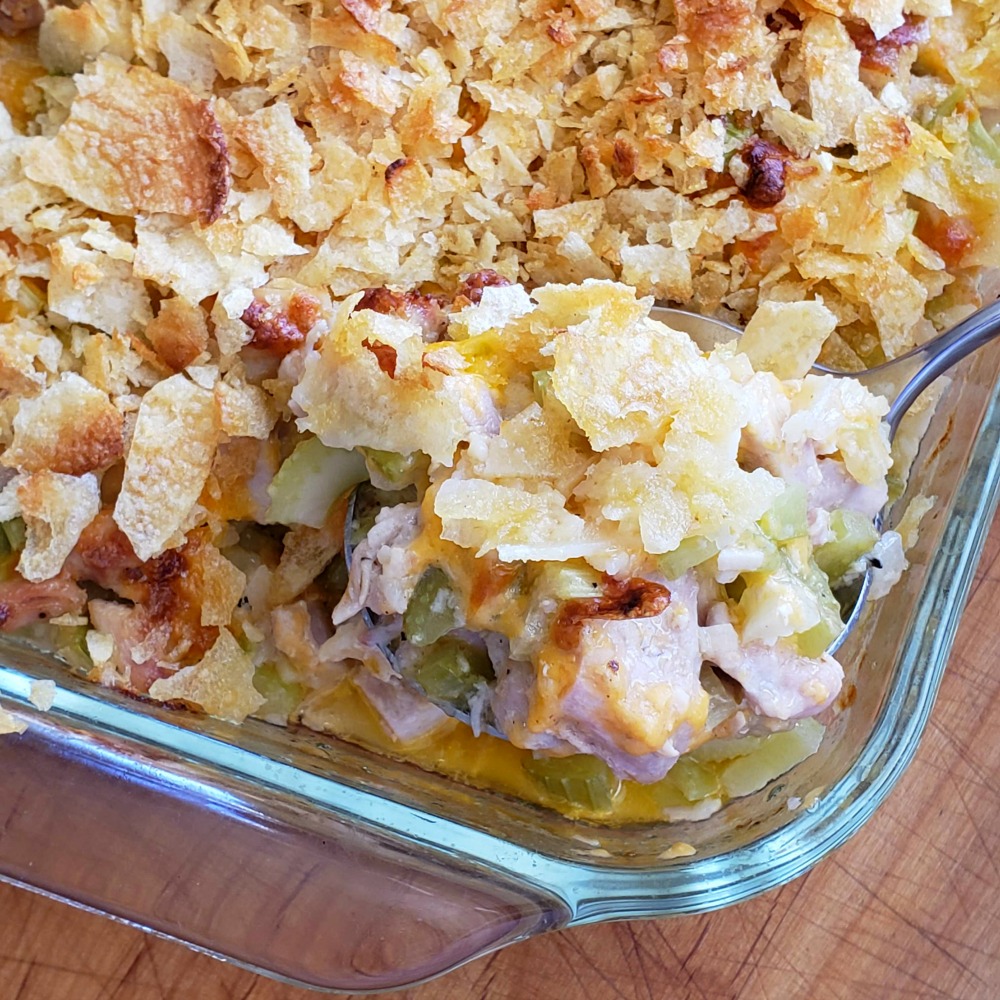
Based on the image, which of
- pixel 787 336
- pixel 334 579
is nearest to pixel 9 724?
pixel 334 579

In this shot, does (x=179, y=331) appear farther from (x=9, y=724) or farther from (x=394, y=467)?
(x=9, y=724)

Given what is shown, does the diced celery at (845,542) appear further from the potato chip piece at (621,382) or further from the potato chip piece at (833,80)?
the potato chip piece at (833,80)

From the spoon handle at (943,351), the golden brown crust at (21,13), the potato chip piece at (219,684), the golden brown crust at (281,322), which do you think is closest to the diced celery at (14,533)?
the potato chip piece at (219,684)

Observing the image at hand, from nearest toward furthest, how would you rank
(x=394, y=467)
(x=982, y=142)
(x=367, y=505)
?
1. (x=394, y=467)
2. (x=367, y=505)
3. (x=982, y=142)

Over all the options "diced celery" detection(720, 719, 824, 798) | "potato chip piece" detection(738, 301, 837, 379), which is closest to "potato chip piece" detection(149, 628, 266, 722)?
"diced celery" detection(720, 719, 824, 798)

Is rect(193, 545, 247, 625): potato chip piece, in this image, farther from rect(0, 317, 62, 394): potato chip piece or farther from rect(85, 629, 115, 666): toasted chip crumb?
rect(0, 317, 62, 394): potato chip piece

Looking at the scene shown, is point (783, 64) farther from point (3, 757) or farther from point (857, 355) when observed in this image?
point (3, 757)
